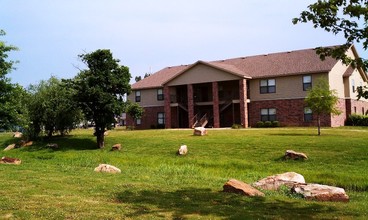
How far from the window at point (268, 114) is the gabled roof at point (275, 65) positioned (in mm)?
3588

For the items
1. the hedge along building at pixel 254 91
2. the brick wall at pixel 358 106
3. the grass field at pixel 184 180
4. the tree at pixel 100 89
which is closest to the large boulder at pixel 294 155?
the grass field at pixel 184 180

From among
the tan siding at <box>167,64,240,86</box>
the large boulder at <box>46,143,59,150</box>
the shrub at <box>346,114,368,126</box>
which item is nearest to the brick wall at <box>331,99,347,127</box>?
the shrub at <box>346,114,368,126</box>

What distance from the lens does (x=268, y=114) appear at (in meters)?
43.0

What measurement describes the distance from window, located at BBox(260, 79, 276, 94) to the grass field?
15.3 metres

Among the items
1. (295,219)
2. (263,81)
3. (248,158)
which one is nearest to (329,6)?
(295,219)

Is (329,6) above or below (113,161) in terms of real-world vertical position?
above

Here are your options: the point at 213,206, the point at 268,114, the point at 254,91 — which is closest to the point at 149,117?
the point at 254,91

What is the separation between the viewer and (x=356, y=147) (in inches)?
874

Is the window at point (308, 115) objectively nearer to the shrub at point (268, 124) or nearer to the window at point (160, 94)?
the shrub at point (268, 124)

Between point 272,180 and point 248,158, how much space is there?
325 inches

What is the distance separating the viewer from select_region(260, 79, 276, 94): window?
42.8 meters

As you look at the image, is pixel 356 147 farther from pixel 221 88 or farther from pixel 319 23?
pixel 221 88

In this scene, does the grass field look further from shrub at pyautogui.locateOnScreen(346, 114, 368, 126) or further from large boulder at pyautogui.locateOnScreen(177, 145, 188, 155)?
shrub at pyautogui.locateOnScreen(346, 114, 368, 126)

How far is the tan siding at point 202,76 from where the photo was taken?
43531mm
